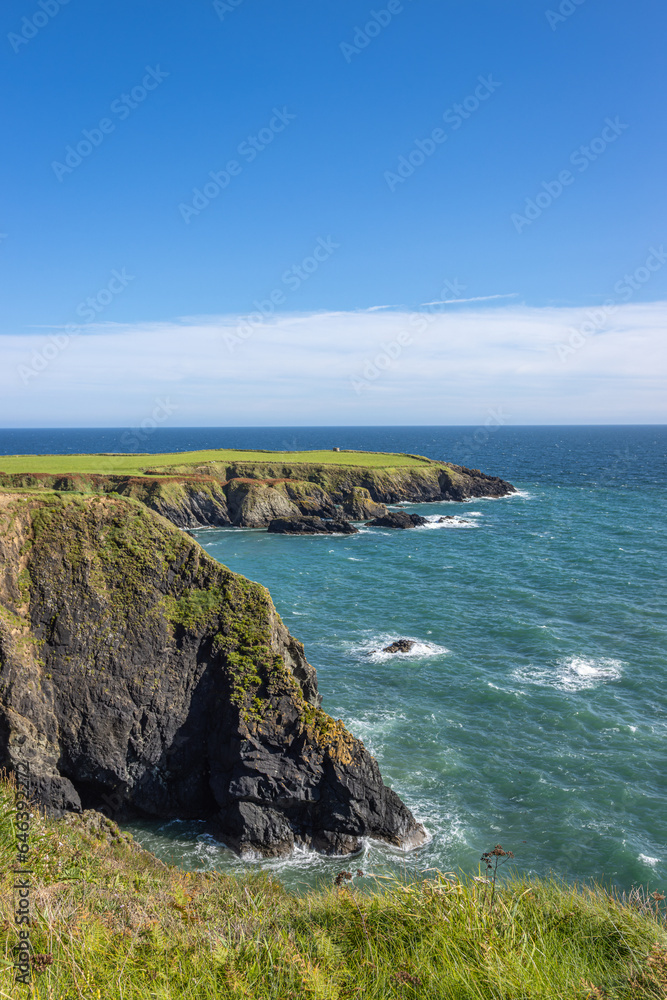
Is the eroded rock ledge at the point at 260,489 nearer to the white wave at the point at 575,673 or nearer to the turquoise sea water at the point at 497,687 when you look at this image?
the turquoise sea water at the point at 497,687

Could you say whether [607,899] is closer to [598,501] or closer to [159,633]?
[159,633]

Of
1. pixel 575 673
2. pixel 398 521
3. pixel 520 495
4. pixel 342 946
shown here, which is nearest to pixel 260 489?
pixel 398 521

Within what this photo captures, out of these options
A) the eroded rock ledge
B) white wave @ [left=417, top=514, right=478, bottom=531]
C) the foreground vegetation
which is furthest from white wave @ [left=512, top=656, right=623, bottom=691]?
the eroded rock ledge

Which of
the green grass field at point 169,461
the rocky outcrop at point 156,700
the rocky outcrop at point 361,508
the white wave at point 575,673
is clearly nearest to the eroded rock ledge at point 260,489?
the rocky outcrop at point 361,508

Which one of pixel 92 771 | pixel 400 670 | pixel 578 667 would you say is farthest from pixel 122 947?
pixel 578 667

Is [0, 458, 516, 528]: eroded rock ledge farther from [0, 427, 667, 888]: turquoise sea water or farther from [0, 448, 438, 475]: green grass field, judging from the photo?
[0, 427, 667, 888]: turquoise sea water

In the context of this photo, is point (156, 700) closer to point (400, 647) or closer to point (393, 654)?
point (393, 654)
